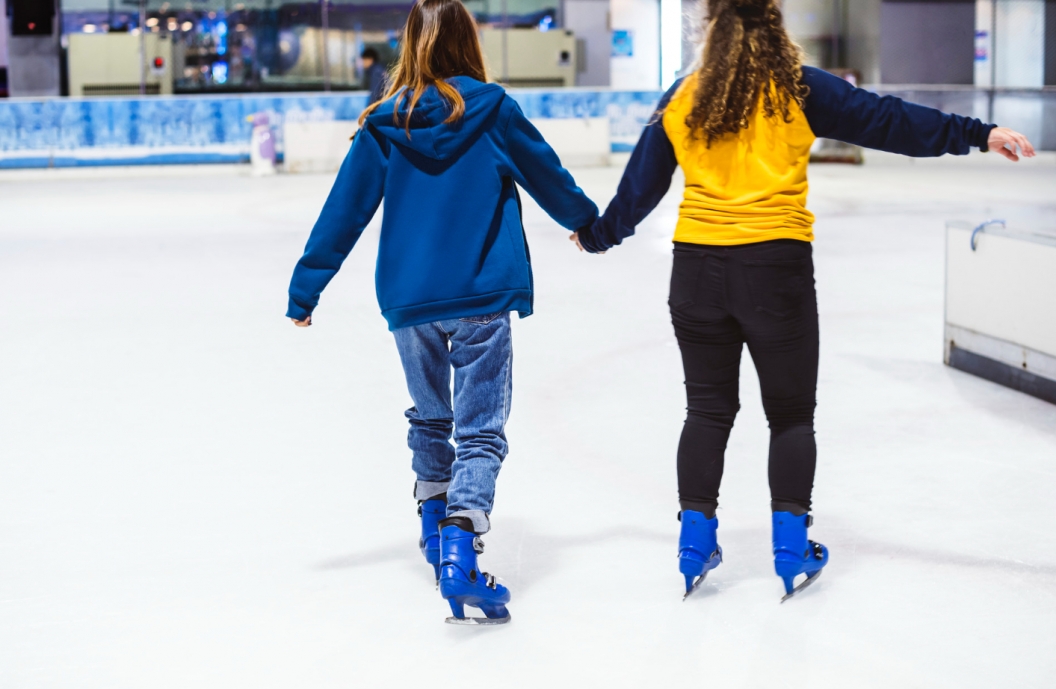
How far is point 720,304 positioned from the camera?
7.83 feet

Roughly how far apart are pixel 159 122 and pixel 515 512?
45.7 ft

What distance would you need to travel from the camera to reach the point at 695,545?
2.53m

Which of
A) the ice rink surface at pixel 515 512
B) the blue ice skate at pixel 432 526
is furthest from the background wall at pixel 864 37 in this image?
the blue ice skate at pixel 432 526

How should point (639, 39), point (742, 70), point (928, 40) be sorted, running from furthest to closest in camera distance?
point (639, 39) < point (928, 40) < point (742, 70)

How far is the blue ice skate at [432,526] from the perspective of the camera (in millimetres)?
2617

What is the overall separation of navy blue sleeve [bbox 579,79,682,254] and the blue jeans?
32 centimetres

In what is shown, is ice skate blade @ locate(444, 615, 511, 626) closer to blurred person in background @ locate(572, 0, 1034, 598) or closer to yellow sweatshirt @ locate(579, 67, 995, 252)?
blurred person in background @ locate(572, 0, 1034, 598)

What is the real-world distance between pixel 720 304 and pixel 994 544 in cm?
108

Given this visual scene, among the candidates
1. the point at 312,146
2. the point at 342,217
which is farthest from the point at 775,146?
the point at 312,146

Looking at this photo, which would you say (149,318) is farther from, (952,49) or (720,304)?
(952,49)

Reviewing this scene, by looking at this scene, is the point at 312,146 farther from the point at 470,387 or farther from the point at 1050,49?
the point at 470,387

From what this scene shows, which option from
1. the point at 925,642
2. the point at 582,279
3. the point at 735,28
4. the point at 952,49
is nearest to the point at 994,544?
the point at 925,642

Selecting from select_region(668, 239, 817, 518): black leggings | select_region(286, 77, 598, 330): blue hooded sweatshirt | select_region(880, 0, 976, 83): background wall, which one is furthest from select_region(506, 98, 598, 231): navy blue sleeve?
select_region(880, 0, 976, 83): background wall

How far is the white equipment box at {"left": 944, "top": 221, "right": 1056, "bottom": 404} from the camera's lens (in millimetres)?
4176
